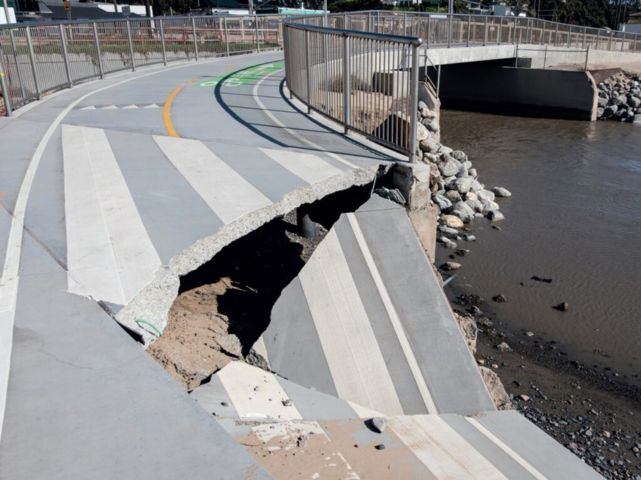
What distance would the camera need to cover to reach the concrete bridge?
10.2 feet

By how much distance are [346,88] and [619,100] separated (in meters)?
28.0

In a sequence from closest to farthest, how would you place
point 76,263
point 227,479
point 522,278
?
point 227,479 → point 76,263 → point 522,278

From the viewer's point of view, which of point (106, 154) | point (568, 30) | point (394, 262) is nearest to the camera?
point (394, 262)

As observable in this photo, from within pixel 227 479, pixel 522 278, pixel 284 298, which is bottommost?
pixel 522 278

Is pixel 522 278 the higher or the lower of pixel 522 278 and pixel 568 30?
the lower

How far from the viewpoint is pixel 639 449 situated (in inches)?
259

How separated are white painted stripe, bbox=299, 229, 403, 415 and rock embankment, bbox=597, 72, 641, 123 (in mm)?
29509

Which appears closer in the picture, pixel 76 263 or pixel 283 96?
pixel 76 263

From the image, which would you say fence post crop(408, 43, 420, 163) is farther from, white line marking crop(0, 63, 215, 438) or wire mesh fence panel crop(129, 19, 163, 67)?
wire mesh fence panel crop(129, 19, 163, 67)

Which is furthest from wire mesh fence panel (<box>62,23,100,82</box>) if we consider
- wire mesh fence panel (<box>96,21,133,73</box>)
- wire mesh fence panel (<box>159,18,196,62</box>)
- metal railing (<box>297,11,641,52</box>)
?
metal railing (<box>297,11,641,52</box>)

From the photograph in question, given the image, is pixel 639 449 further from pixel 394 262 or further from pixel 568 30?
pixel 568 30

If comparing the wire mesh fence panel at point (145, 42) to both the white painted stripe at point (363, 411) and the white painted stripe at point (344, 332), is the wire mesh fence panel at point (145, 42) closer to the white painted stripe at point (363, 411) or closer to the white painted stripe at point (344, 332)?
the white painted stripe at point (344, 332)

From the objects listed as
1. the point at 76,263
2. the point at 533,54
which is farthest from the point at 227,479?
the point at 533,54

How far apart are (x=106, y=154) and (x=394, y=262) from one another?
4915 mm
